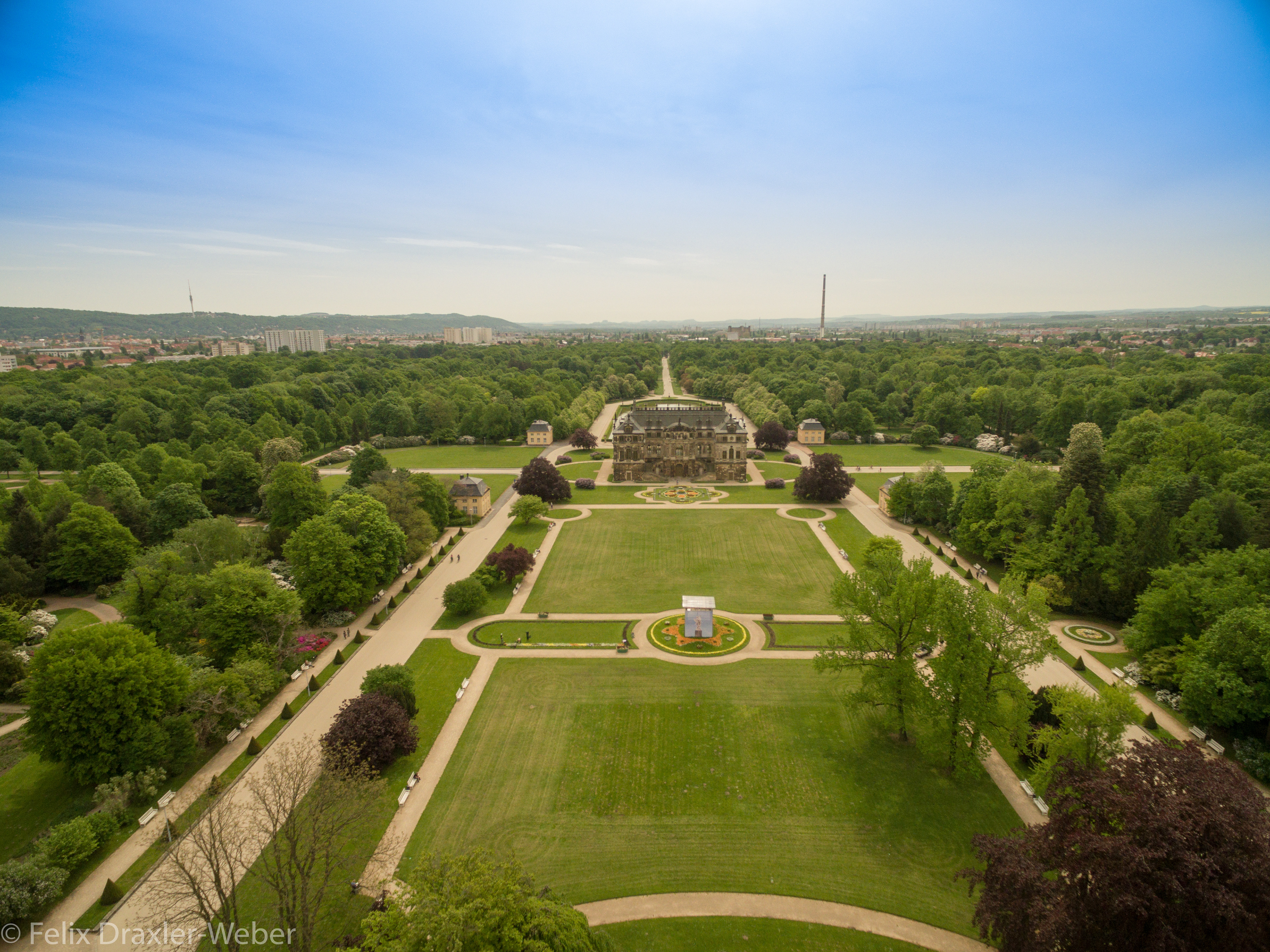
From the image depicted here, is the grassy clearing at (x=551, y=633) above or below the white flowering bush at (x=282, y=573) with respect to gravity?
below

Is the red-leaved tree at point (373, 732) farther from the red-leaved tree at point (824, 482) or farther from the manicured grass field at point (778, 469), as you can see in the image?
the manicured grass field at point (778, 469)

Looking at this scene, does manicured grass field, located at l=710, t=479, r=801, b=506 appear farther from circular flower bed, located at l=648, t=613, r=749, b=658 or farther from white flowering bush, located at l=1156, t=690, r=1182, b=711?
white flowering bush, located at l=1156, t=690, r=1182, b=711

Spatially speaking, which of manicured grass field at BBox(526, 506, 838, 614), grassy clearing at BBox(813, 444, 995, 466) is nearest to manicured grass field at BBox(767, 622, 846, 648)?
manicured grass field at BBox(526, 506, 838, 614)

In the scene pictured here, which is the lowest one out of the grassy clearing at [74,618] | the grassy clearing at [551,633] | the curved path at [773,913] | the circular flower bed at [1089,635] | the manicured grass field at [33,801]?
the curved path at [773,913]

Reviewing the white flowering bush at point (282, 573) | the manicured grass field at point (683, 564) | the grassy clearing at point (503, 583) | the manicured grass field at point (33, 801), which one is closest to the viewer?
the manicured grass field at point (33, 801)

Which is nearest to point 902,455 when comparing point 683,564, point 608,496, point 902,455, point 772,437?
point 902,455

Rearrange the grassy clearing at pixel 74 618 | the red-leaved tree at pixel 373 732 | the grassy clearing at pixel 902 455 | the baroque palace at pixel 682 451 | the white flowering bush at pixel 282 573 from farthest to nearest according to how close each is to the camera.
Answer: the grassy clearing at pixel 902 455 < the baroque palace at pixel 682 451 < the white flowering bush at pixel 282 573 < the grassy clearing at pixel 74 618 < the red-leaved tree at pixel 373 732

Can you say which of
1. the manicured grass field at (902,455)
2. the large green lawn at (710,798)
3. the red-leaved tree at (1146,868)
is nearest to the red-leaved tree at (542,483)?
the large green lawn at (710,798)

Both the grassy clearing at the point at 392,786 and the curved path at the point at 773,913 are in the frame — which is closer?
the curved path at the point at 773,913
